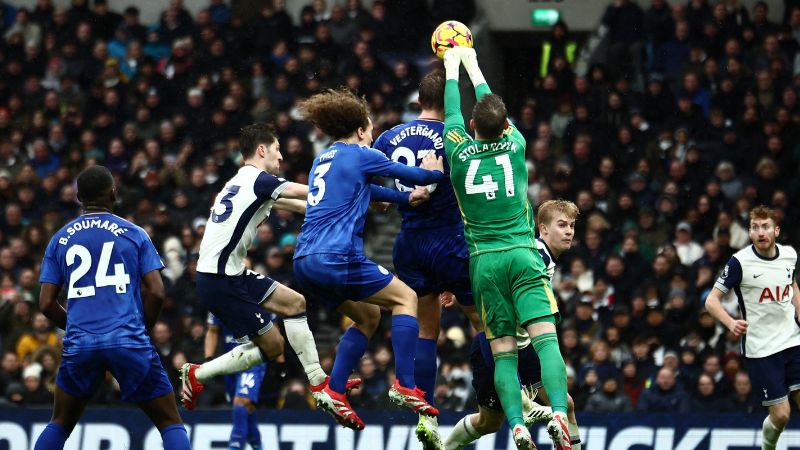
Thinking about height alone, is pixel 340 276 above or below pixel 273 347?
above

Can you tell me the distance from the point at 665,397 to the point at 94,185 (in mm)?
7612

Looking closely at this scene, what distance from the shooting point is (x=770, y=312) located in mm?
11977

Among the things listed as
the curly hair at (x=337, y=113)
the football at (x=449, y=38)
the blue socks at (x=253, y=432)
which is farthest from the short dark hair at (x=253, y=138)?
the blue socks at (x=253, y=432)

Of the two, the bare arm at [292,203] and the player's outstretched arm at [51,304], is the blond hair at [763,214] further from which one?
the player's outstretched arm at [51,304]

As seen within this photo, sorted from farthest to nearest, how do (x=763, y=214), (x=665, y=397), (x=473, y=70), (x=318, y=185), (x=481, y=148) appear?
(x=665, y=397) → (x=763, y=214) → (x=473, y=70) → (x=318, y=185) → (x=481, y=148)

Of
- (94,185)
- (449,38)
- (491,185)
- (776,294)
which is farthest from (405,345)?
(776,294)

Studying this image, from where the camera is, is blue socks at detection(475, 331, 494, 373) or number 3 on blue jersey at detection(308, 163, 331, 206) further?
blue socks at detection(475, 331, 494, 373)

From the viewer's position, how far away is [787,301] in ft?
39.4

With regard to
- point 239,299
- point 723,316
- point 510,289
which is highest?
point 510,289

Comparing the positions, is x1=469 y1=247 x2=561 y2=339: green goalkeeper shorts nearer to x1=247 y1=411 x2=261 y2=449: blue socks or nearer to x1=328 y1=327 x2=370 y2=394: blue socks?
x1=328 y1=327 x2=370 y2=394: blue socks

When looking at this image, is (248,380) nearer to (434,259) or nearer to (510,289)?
(434,259)

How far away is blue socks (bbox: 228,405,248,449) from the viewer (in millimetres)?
13961

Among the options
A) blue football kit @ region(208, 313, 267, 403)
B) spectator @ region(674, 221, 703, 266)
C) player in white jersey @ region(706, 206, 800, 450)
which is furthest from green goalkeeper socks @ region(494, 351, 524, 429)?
spectator @ region(674, 221, 703, 266)

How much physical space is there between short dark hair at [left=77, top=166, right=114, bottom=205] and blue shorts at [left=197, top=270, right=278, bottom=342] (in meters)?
1.24
